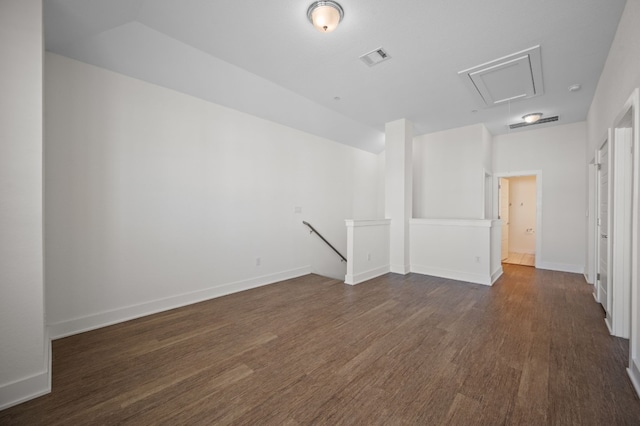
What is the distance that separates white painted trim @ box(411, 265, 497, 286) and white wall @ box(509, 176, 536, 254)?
4569 millimetres

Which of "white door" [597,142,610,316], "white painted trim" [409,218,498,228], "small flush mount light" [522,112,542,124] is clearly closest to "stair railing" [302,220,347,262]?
"white painted trim" [409,218,498,228]

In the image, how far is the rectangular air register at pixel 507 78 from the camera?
10.1ft

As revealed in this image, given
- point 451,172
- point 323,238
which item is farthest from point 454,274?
point 323,238

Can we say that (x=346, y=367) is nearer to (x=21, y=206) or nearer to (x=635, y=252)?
(x=635, y=252)

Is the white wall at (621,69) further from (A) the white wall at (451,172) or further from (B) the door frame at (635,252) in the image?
(A) the white wall at (451,172)

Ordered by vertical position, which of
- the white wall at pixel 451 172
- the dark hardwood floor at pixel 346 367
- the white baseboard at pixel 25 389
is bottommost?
the dark hardwood floor at pixel 346 367

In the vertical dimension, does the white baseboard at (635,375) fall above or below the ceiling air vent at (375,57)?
below

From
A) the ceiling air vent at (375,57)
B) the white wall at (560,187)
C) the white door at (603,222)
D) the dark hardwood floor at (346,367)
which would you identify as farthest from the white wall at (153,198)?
the white wall at (560,187)

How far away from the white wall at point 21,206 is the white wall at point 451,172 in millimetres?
6135

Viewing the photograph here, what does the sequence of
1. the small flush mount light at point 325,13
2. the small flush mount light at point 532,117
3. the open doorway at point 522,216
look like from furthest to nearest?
the open doorway at point 522,216 < the small flush mount light at point 532,117 < the small flush mount light at point 325,13

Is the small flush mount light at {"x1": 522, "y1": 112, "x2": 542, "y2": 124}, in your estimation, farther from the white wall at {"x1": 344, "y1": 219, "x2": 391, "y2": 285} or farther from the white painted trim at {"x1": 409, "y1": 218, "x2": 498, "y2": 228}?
the white wall at {"x1": 344, "y1": 219, "x2": 391, "y2": 285}

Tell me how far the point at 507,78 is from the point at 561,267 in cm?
434

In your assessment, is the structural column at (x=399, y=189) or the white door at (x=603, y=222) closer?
the white door at (x=603, y=222)

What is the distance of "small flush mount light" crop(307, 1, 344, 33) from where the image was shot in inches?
88.7
